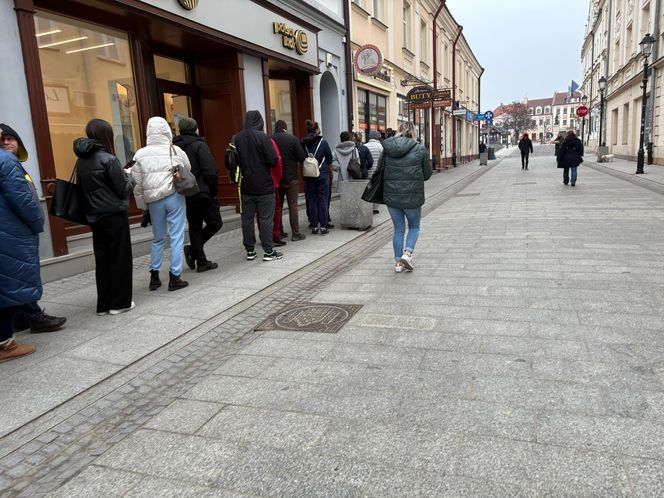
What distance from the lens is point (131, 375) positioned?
3.72m

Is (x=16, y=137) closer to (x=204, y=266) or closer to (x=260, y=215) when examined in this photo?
(x=204, y=266)

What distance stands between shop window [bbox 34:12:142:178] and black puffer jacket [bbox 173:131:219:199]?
7.91ft

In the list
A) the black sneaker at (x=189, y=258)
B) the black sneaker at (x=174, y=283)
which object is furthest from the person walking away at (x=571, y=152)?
the black sneaker at (x=174, y=283)

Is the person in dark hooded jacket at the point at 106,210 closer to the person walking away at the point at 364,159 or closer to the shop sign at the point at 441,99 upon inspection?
the person walking away at the point at 364,159

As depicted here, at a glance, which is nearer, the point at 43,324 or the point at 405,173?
the point at 43,324

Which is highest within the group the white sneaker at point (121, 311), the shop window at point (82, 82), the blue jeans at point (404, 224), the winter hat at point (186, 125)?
the shop window at point (82, 82)

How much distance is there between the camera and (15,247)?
13.0 ft

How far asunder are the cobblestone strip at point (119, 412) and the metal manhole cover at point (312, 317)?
0.48 ft

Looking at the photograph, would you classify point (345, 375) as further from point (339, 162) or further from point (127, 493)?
point (339, 162)

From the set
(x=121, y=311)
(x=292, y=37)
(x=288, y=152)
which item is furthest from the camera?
(x=292, y=37)

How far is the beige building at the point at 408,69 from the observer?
17375 millimetres

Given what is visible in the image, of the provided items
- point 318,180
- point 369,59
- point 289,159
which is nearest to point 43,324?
point 289,159

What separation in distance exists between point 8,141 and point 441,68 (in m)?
29.2

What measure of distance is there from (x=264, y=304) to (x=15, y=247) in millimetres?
2250
